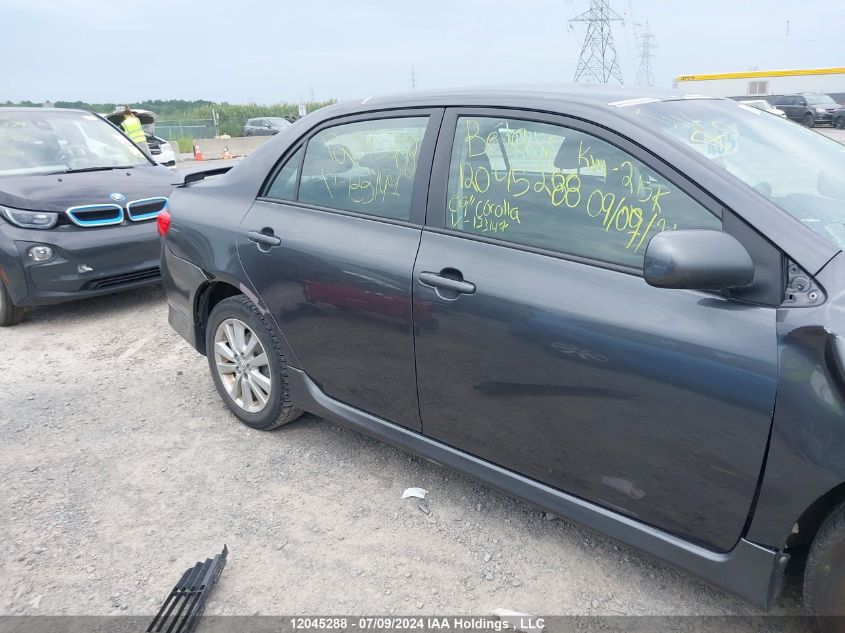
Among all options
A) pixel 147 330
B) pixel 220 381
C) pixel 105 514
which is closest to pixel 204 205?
pixel 220 381

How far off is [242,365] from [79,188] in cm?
304

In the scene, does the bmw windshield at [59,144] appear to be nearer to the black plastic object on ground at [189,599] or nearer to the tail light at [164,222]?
the tail light at [164,222]

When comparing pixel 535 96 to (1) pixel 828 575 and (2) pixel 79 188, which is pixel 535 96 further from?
(2) pixel 79 188

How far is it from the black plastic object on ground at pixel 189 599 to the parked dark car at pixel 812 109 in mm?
30995

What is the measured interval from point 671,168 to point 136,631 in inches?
92.7

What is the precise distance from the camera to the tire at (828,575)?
1.76 m

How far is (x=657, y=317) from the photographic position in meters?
1.95

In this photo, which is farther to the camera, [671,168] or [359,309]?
[359,309]

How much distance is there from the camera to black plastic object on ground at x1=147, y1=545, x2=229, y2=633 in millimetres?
2230

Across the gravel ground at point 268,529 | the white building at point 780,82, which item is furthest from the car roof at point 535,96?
the white building at point 780,82

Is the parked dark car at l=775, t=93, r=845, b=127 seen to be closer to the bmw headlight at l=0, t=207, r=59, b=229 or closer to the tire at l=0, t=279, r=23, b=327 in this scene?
the bmw headlight at l=0, t=207, r=59, b=229

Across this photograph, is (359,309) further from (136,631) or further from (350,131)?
(136,631)

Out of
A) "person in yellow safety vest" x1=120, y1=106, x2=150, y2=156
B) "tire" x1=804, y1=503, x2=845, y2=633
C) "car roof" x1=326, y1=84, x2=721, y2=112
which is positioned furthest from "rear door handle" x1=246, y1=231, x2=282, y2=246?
"person in yellow safety vest" x1=120, y1=106, x2=150, y2=156

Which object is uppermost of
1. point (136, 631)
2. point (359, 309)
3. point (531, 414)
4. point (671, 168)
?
point (671, 168)
